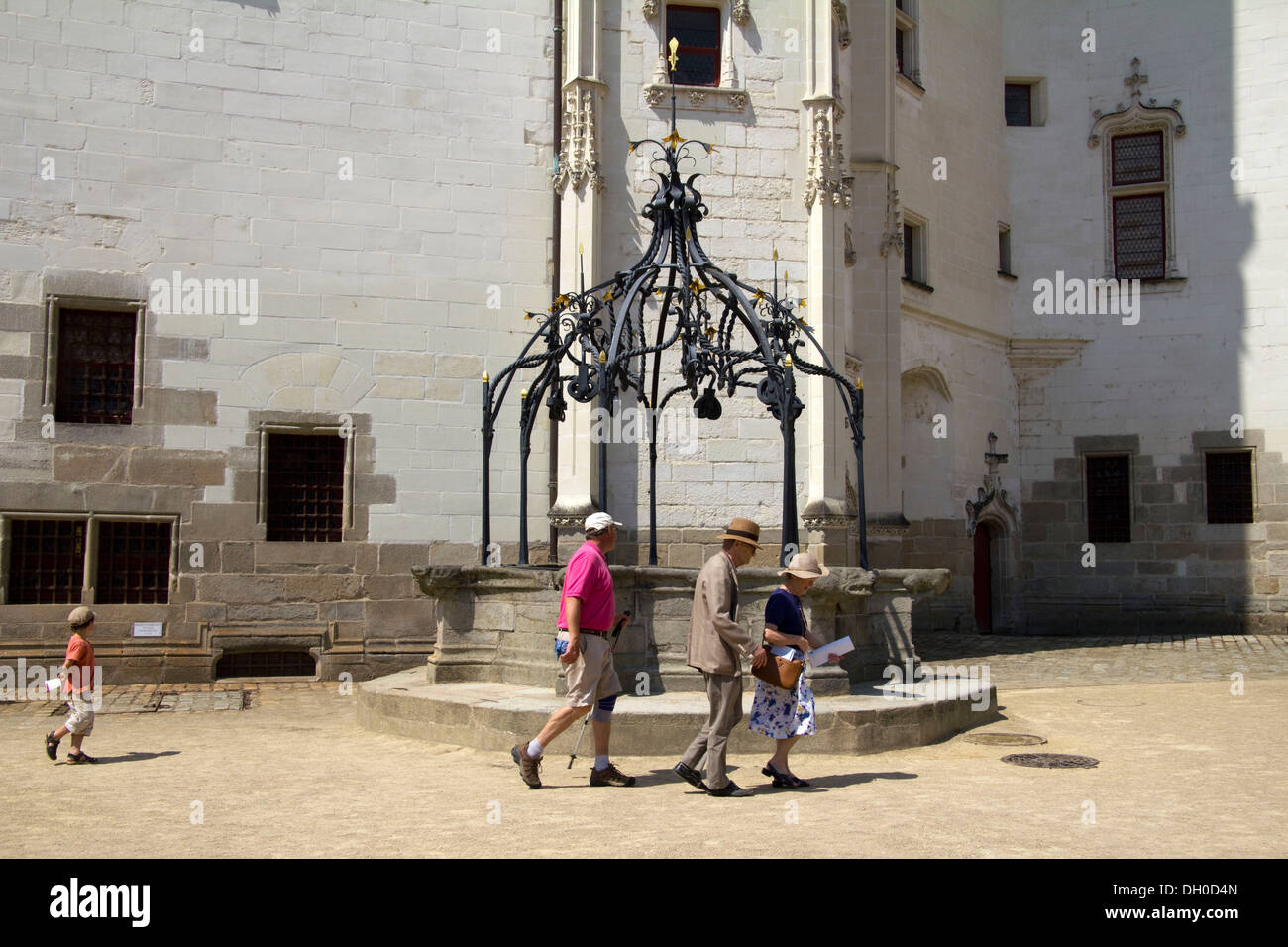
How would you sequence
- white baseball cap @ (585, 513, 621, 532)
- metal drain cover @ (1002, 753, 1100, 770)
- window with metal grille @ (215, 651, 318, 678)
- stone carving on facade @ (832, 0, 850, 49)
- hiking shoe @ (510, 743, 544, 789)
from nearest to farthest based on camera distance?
hiking shoe @ (510, 743, 544, 789), white baseball cap @ (585, 513, 621, 532), metal drain cover @ (1002, 753, 1100, 770), window with metal grille @ (215, 651, 318, 678), stone carving on facade @ (832, 0, 850, 49)

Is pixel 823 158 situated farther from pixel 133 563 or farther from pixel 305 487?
pixel 133 563

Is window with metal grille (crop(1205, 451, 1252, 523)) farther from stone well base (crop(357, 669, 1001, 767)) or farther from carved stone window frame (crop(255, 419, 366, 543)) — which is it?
carved stone window frame (crop(255, 419, 366, 543))

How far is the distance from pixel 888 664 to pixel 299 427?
23.9ft

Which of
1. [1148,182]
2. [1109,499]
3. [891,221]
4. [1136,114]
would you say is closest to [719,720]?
[891,221]

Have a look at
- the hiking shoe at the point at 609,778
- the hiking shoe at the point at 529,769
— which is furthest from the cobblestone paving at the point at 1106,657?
the hiking shoe at the point at 529,769

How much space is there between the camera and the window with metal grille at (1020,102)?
2173 cm

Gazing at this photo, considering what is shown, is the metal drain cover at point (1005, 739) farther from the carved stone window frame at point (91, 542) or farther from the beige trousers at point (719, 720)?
the carved stone window frame at point (91, 542)

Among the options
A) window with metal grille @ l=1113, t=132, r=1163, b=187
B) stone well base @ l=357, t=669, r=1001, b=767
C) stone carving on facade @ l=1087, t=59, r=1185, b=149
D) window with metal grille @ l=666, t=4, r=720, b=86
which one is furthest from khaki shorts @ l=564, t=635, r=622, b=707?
stone carving on facade @ l=1087, t=59, r=1185, b=149

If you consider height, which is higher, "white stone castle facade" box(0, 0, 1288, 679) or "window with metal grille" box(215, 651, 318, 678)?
"white stone castle facade" box(0, 0, 1288, 679)

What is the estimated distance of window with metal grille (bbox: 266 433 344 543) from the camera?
44.8ft

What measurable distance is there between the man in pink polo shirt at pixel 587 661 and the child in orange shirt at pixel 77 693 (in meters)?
3.32

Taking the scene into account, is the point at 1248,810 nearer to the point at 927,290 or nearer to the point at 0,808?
the point at 0,808

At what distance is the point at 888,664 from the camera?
33.1ft

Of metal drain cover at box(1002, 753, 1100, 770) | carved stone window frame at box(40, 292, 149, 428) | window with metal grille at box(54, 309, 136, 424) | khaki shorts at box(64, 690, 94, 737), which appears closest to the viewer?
metal drain cover at box(1002, 753, 1100, 770)
